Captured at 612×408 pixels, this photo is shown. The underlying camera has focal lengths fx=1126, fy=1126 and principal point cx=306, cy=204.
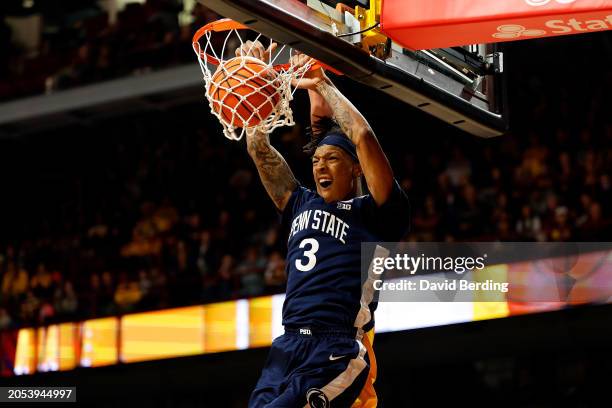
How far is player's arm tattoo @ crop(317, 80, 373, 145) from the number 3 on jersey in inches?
18.3

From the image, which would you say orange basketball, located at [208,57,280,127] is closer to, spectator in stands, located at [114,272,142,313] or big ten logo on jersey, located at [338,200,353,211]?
big ten logo on jersey, located at [338,200,353,211]

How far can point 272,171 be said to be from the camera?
5.07 meters

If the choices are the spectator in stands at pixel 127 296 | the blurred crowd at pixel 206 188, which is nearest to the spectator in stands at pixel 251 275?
the blurred crowd at pixel 206 188

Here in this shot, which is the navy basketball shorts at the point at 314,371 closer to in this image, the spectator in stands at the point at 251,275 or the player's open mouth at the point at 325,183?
the player's open mouth at the point at 325,183

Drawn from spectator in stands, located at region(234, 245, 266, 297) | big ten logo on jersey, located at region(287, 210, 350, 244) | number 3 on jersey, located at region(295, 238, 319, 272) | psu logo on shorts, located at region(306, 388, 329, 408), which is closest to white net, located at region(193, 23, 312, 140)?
big ten logo on jersey, located at region(287, 210, 350, 244)

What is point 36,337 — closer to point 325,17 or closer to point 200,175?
point 200,175

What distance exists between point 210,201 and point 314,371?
10890mm

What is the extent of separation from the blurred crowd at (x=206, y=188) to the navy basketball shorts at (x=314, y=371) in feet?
21.1

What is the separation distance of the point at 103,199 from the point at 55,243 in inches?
41.7

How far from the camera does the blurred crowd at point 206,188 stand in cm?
1211

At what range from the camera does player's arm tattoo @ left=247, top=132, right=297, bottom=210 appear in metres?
5.04

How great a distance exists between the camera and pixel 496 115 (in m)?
5.14

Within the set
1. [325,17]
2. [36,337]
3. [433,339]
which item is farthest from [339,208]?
[36,337]

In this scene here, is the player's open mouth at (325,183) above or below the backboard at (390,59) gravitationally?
below
